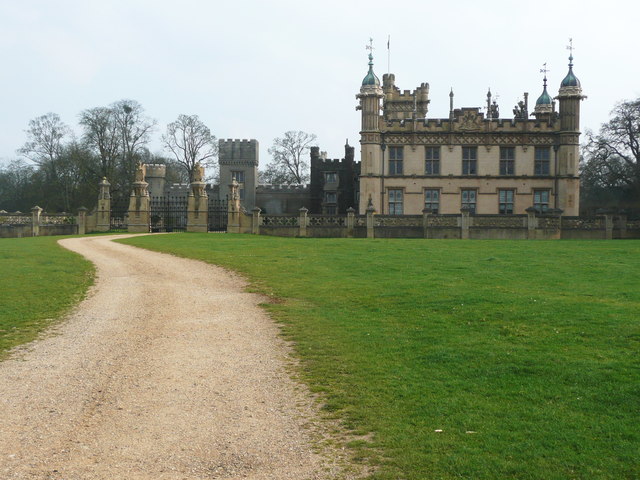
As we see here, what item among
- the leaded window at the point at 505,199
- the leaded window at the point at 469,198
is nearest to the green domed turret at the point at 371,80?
the leaded window at the point at 469,198

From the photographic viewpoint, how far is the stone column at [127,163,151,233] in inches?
1676

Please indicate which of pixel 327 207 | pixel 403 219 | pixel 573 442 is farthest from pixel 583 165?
pixel 573 442

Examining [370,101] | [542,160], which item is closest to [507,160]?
[542,160]

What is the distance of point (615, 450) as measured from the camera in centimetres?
591

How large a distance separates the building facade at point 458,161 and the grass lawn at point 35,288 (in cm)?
2584

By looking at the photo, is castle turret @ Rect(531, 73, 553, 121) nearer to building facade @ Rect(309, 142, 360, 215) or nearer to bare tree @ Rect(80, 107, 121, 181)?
building facade @ Rect(309, 142, 360, 215)

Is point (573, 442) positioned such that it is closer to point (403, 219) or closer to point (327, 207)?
point (403, 219)

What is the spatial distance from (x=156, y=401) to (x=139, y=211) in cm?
3655

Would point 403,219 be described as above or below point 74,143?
below

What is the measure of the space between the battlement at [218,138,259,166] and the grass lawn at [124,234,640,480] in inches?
1797

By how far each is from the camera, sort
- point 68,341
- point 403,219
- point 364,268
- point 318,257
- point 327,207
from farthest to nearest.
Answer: point 327,207 → point 403,219 → point 318,257 → point 364,268 → point 68,341

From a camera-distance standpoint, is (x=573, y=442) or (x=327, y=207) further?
(x=327, y=207)

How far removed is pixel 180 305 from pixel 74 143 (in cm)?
5954

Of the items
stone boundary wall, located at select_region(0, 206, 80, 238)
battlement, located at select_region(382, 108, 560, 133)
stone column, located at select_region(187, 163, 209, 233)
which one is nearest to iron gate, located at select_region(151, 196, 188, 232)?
stone column, located at select_region(187, 163, 209, 233)
